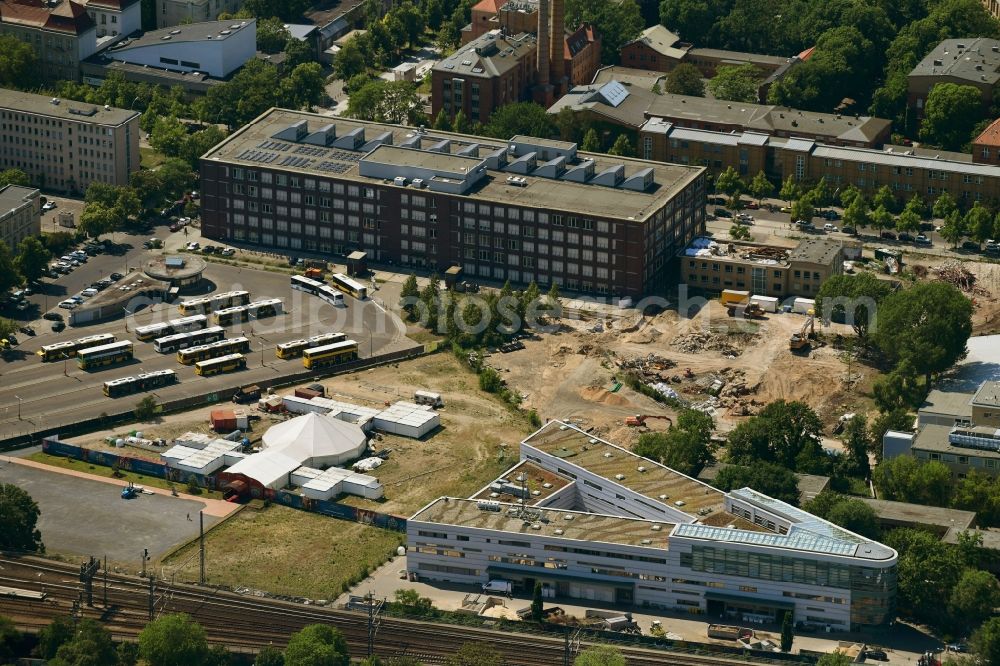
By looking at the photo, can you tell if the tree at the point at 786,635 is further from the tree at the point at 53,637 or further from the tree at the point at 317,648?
the tree at the point at 53,637

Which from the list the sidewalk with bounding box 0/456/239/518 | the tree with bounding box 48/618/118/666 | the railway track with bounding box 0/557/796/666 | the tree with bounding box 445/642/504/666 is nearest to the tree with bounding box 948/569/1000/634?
the railway track with bounding box 0/557/796/666

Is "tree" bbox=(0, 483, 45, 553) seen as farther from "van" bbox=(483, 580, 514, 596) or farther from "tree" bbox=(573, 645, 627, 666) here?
"tree" bbox=(573, 645, 627, 666)

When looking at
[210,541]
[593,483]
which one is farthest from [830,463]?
[210,541]

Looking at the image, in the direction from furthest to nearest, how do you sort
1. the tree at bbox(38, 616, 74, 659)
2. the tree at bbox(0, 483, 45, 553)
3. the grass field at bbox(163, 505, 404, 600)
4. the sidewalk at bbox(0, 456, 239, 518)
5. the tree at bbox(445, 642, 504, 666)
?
the sidewalk at bbox(0, 456, 239, 518) → the tree at bbox(0, 483, 45, 553) → the grass field at bbox(163, 505, 404, 600) → the tree at bbox(38, 616, 74, 659) → the tree at bbox(445, 642, 504, 666)

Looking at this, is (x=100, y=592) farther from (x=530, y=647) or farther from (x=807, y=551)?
(x=807, y=551)

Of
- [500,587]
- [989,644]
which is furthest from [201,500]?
[989,644]

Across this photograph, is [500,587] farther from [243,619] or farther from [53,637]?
[53,637]

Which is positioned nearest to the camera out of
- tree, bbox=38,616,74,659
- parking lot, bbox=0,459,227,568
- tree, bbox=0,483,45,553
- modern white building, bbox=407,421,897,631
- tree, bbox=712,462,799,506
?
tree, bbox=38,616,74,659
